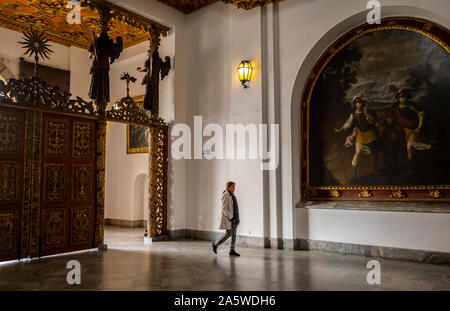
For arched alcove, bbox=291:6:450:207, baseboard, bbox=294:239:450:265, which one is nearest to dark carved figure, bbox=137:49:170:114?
arched alcove, bbox=291:6:450:207

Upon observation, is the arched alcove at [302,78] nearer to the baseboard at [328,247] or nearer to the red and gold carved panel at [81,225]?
the baseboard at [328,247]

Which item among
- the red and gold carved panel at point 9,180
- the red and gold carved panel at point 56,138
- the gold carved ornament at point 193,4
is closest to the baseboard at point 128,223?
the red and gold carved panel at point 56,138

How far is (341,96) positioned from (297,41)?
1.66 meters

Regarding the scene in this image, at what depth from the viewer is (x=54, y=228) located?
7.69 metres

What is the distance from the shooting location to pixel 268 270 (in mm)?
6324

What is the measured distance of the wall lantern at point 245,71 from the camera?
29.0ft

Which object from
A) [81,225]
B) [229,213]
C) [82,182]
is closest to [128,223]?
[81,225]

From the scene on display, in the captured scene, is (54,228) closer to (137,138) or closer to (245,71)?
(137,138)

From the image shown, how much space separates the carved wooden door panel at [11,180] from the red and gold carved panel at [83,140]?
1.08m

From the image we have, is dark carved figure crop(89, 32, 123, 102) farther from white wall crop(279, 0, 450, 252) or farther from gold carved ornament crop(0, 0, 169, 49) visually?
white wall crop(279, 0, 450, 252)

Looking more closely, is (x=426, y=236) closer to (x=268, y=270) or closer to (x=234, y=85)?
(x=268, y=270)

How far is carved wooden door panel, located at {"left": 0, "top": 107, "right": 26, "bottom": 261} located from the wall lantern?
16.0 feet

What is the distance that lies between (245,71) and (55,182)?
503cm
